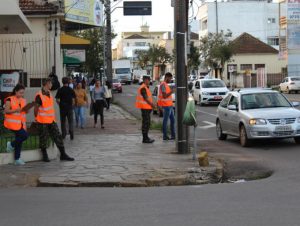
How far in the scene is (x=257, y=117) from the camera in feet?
47.7

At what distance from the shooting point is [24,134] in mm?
11781

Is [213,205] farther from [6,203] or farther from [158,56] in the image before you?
[158,56]

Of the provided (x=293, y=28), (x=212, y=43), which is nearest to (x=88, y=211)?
(x=293, y=28)

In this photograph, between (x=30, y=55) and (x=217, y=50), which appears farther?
(x=217, y=50)

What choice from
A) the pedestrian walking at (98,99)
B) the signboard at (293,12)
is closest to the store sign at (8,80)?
the pedestrian walking at (98,99)

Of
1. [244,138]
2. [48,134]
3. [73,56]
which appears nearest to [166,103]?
[244,138]

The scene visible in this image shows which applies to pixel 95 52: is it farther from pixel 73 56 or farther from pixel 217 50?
pixel 73 56

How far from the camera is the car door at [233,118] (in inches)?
615

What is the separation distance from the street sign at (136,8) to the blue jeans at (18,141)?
23.0m

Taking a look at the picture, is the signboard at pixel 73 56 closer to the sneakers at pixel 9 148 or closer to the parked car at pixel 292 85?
the sneakers at pixel 9 148

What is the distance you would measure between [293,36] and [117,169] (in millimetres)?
53462

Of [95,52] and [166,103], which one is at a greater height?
[95,52]

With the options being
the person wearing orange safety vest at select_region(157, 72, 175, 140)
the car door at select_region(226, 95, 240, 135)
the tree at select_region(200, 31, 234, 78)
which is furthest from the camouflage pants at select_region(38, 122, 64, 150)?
the tree at select_region(200, 31, 234, 78)

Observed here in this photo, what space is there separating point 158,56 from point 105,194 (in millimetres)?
103466
